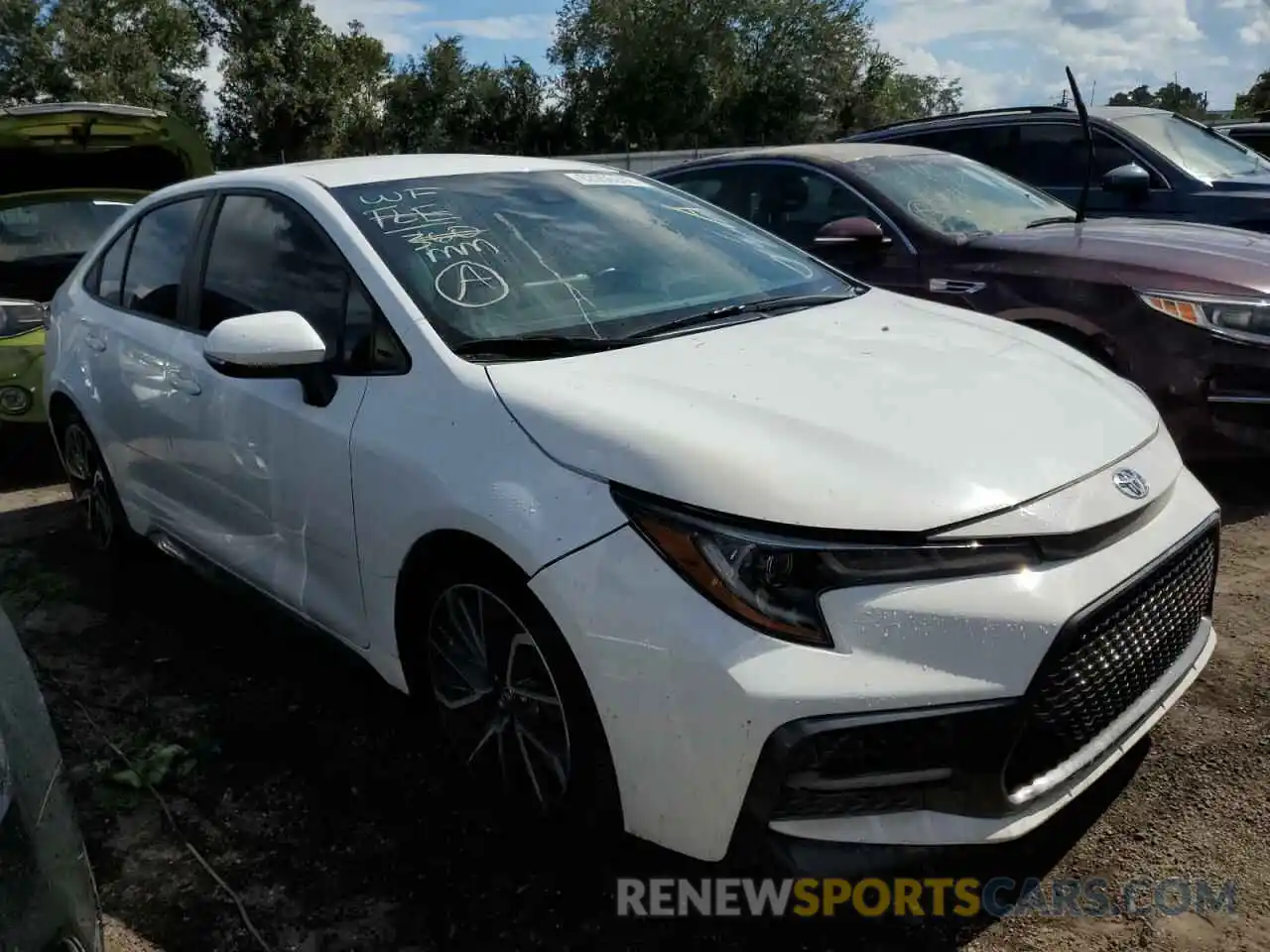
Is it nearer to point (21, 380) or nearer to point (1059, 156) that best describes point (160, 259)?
point (21, 380)

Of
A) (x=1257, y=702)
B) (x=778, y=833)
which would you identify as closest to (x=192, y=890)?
(x=778, y=833)

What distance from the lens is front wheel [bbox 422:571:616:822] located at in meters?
2.20

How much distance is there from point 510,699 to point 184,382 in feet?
5.50

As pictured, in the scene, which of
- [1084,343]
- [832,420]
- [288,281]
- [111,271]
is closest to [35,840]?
[832,420]

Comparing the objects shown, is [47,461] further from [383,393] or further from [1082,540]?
[1082,540]

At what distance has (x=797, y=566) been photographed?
1.98 m

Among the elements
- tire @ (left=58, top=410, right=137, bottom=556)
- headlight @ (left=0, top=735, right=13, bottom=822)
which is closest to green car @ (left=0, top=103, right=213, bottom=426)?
tire @ (left=58, top=410, right=137, bottom=556)

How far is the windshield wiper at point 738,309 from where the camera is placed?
9.07ft

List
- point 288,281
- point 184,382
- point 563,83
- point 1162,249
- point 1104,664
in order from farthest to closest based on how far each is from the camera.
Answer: point 563,83 → point 1162,249 → point 184,382 → point 288,281 → point 1104,664

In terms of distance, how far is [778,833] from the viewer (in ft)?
6.43

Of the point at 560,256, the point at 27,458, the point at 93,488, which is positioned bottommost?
the point at 27,458

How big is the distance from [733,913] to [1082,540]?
106cm

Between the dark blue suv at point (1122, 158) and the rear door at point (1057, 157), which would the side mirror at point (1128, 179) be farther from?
the rear door at point (1057, 157)

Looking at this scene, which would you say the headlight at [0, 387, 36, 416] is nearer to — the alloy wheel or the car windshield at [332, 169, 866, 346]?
the car windshield at [332, 169, 866, 346]
